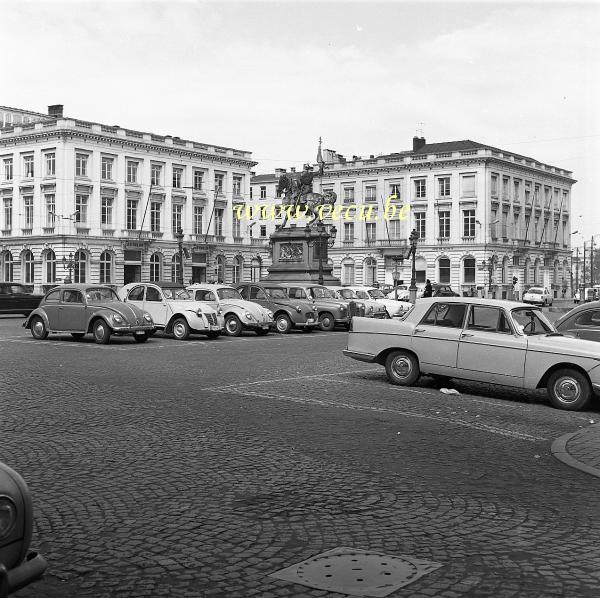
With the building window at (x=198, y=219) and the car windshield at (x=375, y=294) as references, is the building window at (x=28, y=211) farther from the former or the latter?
the car windshield at (x=375, y=294)

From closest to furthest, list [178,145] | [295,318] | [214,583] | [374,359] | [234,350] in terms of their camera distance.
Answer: [214,583], [374,359], [234,350], [295,318], [178,145]

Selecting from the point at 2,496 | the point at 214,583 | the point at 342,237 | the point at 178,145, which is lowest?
the point at 214,583

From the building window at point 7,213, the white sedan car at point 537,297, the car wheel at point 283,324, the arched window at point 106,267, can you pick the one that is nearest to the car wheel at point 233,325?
the car wheel at point 283,324

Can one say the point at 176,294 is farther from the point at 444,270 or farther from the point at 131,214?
the point at 444,270

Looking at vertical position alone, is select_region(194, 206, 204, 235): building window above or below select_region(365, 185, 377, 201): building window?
→ below

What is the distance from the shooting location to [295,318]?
2702cm

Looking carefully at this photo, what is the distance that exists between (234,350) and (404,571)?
597 inches

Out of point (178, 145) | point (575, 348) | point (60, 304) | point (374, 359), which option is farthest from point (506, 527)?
point (178, 145)

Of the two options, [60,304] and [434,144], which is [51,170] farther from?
[60,304]

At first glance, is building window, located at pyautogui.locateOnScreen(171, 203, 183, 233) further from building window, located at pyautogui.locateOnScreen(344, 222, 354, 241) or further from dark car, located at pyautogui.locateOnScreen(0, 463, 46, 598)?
dark car, located at pyautogui.locateOnScreen(0, 463, 46, 598)

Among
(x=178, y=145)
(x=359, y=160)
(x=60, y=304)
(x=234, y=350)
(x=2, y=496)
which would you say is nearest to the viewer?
(x=2, y=496)

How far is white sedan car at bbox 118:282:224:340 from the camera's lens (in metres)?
22.9

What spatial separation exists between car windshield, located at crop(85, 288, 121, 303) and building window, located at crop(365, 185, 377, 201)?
73.4 metres


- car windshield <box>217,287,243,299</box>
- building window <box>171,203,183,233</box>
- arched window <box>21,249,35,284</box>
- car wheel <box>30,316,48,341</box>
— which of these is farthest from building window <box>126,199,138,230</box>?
car wheel <box>30,316,48,341</box>
